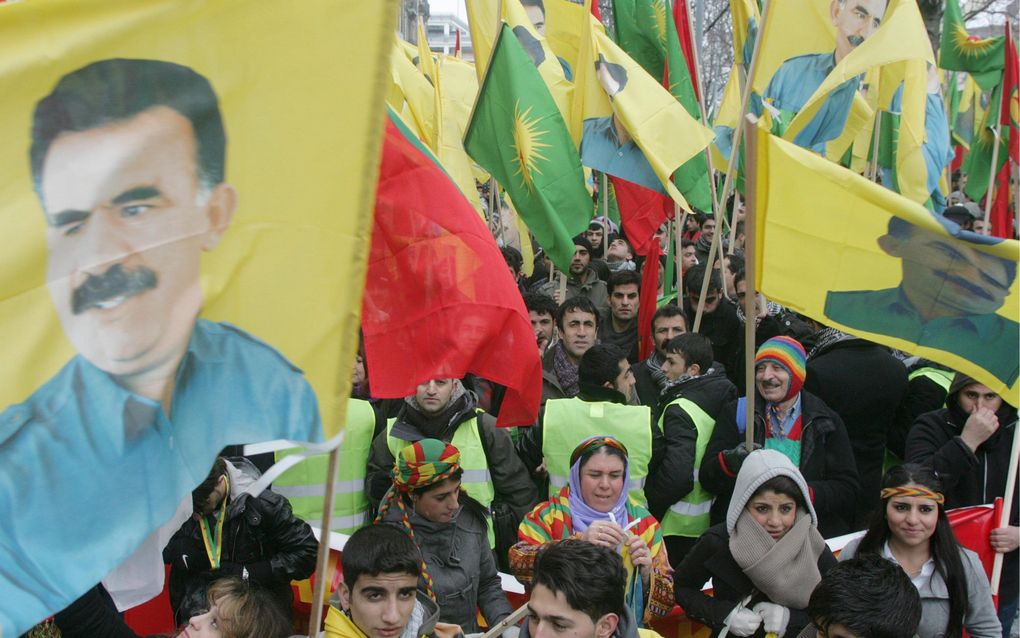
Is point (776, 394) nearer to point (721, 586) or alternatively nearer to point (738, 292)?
point (721, 586)

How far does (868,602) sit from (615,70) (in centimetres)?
461

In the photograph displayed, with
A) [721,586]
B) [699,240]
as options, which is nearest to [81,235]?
[721,586]

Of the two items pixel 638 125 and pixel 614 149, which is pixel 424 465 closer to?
pixel 638 125

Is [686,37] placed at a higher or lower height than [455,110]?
higher

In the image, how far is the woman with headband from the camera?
398cm

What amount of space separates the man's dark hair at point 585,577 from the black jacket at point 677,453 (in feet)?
5.24

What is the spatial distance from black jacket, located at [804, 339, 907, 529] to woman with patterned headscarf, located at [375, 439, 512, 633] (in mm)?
2319

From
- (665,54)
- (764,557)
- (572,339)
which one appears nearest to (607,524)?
(764,557)

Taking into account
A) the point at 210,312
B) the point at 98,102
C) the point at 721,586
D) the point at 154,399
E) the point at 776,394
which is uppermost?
the point at 98,102

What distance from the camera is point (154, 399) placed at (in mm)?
2674

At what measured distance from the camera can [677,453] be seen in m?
5.14

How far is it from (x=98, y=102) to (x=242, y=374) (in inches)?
27.9

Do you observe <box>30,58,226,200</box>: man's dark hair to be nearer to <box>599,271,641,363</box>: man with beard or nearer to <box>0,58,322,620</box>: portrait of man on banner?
<box>0,58,322,620</box>: portrait of man on banner

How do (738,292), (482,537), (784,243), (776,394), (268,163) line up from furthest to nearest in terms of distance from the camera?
1. (738,292)
2. (776,394)
3. (482,537)
4. (784,243)
5. (268,163)
